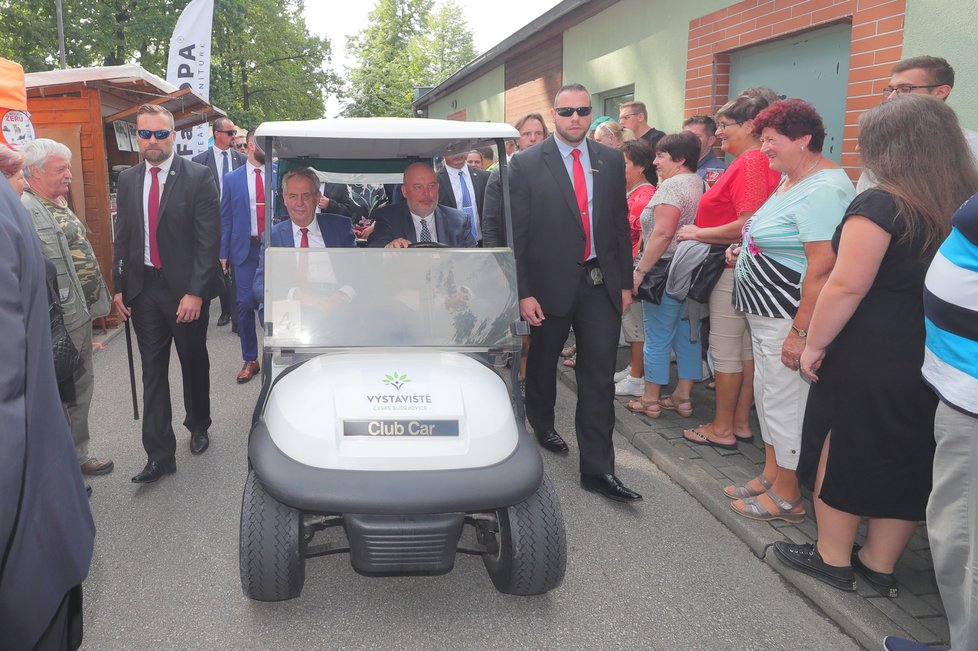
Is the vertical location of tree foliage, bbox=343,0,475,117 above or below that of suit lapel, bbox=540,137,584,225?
above

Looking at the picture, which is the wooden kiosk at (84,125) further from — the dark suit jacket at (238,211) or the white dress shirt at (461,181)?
the white dress shirt at (461,181)

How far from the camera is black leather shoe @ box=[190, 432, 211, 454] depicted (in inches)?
181

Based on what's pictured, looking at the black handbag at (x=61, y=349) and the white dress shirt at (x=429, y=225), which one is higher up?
the white dress shirt at (x=429, y=225)

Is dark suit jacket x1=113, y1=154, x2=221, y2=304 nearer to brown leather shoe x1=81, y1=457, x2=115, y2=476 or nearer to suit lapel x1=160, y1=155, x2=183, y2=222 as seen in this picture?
suit lapel x1=160, y1=155, x2=183, y2=222

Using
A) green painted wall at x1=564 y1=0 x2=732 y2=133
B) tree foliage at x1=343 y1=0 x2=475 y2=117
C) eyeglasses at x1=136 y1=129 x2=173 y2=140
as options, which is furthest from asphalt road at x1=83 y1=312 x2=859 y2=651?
tree foliage at x1=343 y1=0 x2=475 y2=117

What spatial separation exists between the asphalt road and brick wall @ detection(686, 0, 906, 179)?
3.13 metres

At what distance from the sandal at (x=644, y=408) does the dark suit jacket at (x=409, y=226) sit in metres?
1.98

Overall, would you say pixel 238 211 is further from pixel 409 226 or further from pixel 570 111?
pixel 570 111

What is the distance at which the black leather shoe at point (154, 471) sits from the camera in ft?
13.5

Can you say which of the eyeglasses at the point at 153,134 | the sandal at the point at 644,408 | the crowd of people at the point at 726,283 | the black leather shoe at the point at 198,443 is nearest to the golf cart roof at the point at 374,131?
the crowd of people at the point at 726,283

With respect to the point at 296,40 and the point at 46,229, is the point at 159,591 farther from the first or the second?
the point at 296,40

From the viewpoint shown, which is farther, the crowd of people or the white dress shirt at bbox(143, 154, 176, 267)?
the white dress shirt at bbox(143, 154, 176, 267)

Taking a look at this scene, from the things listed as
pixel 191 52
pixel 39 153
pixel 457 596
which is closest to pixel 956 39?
pixel 457 596

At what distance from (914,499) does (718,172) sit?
10.00 feet
